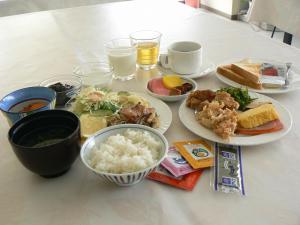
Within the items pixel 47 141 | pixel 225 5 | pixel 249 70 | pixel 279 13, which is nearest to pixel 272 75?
pixel 249 70

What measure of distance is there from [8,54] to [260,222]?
48.6 inches

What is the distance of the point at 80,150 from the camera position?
0.60 meters

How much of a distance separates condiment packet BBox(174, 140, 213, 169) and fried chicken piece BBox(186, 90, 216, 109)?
0.13 m

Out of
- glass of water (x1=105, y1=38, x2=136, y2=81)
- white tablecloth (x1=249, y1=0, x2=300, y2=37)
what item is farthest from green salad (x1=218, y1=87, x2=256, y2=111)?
white tablecloth (x1=249, y1=0, x2=300, y2=37)

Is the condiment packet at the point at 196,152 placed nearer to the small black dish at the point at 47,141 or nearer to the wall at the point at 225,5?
the small black dish at the point at 47,141

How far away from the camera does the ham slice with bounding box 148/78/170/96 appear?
88 cm

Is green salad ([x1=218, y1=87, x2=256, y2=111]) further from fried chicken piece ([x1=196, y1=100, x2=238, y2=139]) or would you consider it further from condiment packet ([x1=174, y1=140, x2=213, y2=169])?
condiment packet ([x1=174, y1=140, x2=213, y2=169])

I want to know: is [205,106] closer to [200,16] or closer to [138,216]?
[138,216]

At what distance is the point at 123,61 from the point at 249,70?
397 mm

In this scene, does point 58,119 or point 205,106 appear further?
point 205,106

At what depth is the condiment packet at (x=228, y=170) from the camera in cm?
56

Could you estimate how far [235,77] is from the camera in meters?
0.93

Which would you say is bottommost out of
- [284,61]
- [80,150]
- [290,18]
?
[290,18]

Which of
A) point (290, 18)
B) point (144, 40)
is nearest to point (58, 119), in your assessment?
point (144, 40)
